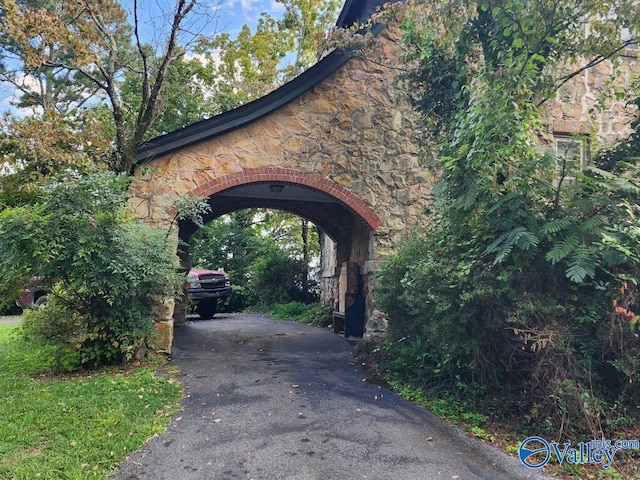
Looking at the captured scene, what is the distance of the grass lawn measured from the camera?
3.54 meters

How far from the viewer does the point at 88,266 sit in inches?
233

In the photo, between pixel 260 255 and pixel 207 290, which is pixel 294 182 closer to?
pixel 207 290

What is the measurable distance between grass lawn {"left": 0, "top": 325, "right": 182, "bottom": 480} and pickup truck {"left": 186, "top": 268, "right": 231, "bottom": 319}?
8.05 metres

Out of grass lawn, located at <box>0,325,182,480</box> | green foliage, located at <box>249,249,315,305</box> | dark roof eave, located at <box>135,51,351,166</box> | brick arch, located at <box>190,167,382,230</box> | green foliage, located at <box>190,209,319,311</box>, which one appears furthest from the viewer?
green foliage, located at <box>190,209,319,311</box>

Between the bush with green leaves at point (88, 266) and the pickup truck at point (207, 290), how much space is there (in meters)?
7.76

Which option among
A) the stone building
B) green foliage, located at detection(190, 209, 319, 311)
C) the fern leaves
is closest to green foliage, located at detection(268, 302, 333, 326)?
green foliage, located at detection(190, 209, 319, 311)

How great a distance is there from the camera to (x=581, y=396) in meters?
4.16

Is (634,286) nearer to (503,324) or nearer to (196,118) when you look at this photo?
(503,324)

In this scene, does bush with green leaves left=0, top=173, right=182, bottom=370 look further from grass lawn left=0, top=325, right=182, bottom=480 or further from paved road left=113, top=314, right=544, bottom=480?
paved road left=113, top=314, right=544, bottom=480

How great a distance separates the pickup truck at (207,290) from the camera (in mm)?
14766

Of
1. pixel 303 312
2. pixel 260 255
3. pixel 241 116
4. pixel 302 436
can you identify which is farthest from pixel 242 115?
pixel 260 255

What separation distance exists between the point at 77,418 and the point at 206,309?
11.2 meters

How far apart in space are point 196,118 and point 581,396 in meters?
15.0

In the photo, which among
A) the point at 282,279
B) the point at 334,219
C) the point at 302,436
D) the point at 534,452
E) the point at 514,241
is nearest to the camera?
the point at 534,452
